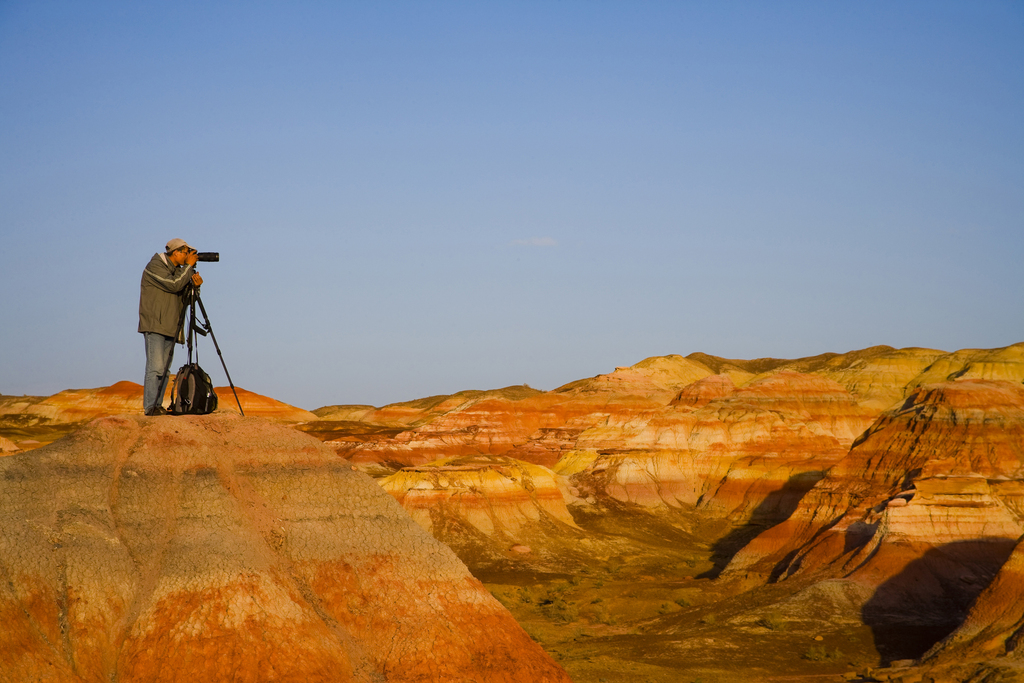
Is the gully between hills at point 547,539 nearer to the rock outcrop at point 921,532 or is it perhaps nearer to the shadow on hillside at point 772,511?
the rock outcrop at point 921,532

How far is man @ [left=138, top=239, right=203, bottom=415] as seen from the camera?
39.4 ft

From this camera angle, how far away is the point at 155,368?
12031mm

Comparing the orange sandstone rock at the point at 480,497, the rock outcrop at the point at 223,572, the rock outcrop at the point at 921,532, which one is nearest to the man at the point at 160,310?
the rock outcrop at the point at 223,572

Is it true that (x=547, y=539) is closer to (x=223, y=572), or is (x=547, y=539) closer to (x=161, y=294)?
(x=161, y=294)

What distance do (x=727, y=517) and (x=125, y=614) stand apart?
219 ft

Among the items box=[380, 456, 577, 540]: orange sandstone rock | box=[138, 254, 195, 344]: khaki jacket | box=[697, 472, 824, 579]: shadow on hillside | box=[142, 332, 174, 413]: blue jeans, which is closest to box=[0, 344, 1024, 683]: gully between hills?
box=[380, 456, 577, 540]: orange sandstone rock

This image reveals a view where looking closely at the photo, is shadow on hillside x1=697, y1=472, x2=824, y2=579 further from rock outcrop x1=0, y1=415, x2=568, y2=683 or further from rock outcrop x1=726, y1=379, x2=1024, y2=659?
rock outcrop x1=0, y1=415, x2=568, y2=683

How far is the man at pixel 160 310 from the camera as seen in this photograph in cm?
1200

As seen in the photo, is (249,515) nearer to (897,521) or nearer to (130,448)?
(130,448)

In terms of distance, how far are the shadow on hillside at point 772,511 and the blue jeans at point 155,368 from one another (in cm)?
5487

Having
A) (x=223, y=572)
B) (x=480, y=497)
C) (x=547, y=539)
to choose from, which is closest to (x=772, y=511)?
(x=547, y=539)

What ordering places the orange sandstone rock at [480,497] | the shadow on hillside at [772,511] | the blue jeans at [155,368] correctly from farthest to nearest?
1. the shadow on hillside at [772,511]
2. the orange sandstone rock at [480,497]
3. the blue jeans at [155,368]

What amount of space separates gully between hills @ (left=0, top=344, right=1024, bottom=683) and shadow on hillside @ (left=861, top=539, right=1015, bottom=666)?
116mm

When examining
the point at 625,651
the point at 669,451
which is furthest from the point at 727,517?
the point at 625,651
